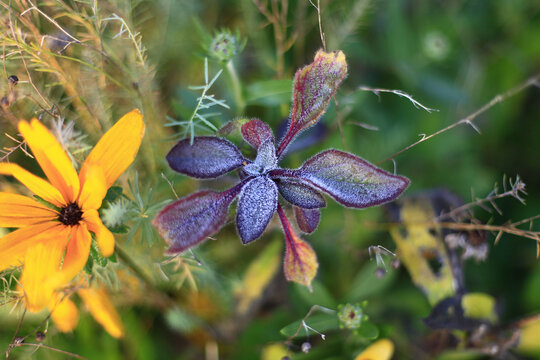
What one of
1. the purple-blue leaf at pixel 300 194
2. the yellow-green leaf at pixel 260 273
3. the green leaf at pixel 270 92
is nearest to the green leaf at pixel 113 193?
the purple-blue leaf at pixel 300 194

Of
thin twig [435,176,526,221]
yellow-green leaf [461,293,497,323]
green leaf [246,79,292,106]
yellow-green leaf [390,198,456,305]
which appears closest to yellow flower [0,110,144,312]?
green leaf [246,79,292,106]

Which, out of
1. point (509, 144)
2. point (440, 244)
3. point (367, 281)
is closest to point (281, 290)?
point (367, 281)

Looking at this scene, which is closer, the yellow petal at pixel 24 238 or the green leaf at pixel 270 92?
the yellow petal at pixel 24 238

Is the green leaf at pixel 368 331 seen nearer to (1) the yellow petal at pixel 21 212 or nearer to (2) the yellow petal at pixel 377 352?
(2) the yellow petal at pixel 377 352

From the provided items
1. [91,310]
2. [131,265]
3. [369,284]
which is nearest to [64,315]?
[91,310]

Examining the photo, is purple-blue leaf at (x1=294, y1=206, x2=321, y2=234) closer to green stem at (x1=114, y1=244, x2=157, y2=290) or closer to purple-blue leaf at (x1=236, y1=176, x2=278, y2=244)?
purple-blue leaf at (x1=236, y1=176, x2=278, y2=244)

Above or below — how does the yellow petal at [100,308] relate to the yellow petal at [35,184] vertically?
below
